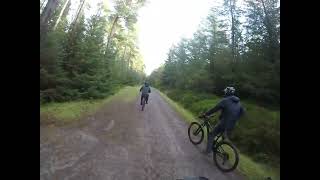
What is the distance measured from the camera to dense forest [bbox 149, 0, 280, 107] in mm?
5004

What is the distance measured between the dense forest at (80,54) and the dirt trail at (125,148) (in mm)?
417

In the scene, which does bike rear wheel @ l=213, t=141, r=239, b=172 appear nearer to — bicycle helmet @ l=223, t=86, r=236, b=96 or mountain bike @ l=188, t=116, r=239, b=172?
mountain bike @ l=188, t=116, r=239, b=172

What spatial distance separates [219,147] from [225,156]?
0.19m

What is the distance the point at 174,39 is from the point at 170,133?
162cm

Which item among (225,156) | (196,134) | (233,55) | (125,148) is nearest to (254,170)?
(225,156)

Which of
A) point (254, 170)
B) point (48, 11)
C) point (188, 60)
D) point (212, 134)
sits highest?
point (48, 11)

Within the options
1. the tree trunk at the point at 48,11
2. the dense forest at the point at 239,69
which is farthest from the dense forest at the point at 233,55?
the tree trunk at the point at 48,11

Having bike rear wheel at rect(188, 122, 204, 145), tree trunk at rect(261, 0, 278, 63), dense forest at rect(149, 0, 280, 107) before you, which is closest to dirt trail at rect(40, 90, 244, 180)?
bike rear wheel at rect(188, 122, 204, 145)

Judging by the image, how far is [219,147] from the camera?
4992 millimetres

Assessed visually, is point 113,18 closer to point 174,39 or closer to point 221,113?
point 174,39

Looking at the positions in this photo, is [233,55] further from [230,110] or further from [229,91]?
[230,110]

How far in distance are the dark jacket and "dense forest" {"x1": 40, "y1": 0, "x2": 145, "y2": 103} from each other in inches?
55.8

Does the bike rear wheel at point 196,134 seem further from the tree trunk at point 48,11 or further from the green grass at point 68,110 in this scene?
the tree trunk at point 48,11

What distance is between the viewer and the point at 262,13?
5254mm
